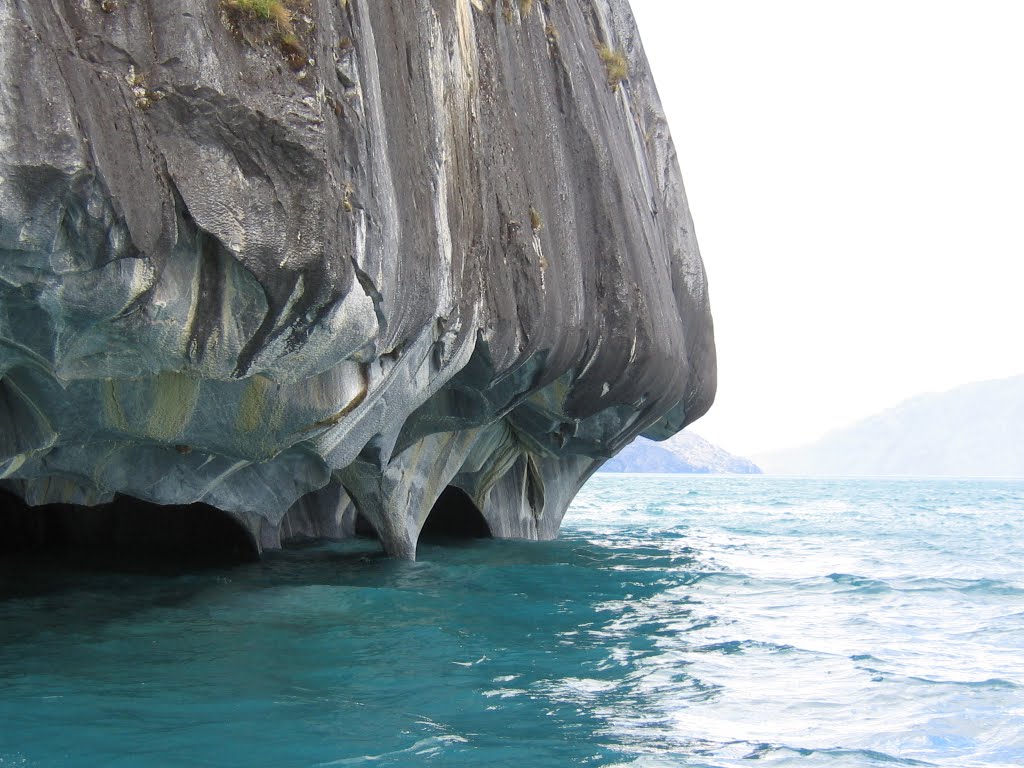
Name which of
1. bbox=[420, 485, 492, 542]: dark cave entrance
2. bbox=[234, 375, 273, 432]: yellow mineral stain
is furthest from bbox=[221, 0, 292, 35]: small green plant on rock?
bbox=[420, 485, 492, 542]: dark cave entrance

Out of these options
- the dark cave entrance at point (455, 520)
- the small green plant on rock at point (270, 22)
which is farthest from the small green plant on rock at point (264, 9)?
the dark cave entrance at point (455, 520)

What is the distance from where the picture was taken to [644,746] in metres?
6.81

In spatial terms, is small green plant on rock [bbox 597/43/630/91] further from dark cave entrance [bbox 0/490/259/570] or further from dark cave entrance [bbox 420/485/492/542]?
dark cave entrance [bbox 0/490/259/570]

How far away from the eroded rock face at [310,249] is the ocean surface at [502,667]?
1.63 meters

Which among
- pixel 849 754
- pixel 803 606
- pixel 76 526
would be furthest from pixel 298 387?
pixel 76 526

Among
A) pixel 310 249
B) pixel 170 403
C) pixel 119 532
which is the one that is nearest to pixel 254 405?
pixel 170 403

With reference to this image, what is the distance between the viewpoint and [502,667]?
28.9 ft

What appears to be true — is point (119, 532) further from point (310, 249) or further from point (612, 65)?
point (310, 249)

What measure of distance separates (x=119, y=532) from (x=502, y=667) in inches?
406

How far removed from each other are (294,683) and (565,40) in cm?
962

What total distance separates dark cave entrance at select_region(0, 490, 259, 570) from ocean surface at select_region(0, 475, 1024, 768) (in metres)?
1.43

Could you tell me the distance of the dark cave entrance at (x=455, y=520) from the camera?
19.9m

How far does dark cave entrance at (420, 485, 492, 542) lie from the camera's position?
1989cm

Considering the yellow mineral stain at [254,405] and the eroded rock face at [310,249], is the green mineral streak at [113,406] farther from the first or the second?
the yellow mineral stain at [254,405]
